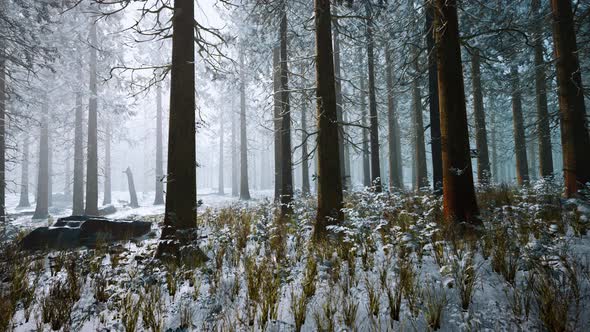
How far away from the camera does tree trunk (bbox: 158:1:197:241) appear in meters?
5.01

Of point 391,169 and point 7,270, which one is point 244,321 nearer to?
point 7,270

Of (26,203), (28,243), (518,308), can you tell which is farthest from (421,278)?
(26,203)

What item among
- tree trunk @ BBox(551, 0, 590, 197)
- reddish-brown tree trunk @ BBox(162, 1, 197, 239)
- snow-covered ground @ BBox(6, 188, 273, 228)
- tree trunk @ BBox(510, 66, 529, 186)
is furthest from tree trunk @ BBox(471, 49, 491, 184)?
reddish-brown tree trunk @ BBox(162, 1, 197, 239)

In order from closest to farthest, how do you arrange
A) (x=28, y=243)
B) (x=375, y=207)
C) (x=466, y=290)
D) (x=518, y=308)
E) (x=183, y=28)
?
1. (x=518, y=308)
2. (x=466, y=290)
3. (x=183, y=28)
4. (x=375, y=207)
5. (x=28, y=243)

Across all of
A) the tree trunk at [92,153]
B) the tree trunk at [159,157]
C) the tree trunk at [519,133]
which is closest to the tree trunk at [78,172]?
the tree trunk at [92,153]

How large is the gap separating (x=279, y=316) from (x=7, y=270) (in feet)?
15.6

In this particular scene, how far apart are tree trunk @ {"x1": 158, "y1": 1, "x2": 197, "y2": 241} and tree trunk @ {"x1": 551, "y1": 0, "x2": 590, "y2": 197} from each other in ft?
27.8

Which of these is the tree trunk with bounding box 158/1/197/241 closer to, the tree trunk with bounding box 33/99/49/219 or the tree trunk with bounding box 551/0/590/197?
the tree trunk with bounding box 551/0/590/197

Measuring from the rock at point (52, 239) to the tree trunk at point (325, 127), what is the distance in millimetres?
6202

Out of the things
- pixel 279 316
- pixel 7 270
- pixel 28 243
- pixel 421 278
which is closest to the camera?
pixel 279 316

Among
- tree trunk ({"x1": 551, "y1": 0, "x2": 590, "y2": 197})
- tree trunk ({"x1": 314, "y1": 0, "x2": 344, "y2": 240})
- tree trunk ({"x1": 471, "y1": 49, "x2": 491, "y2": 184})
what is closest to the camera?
tree trunk ({"x1": 314, "y1": 0, "x2": 344, "y2": 240})

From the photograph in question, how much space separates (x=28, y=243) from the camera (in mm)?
6582

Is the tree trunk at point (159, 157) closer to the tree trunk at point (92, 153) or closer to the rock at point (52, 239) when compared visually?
the tree trunk at point (92, 153)

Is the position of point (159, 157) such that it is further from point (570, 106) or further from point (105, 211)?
point (570, 106)
